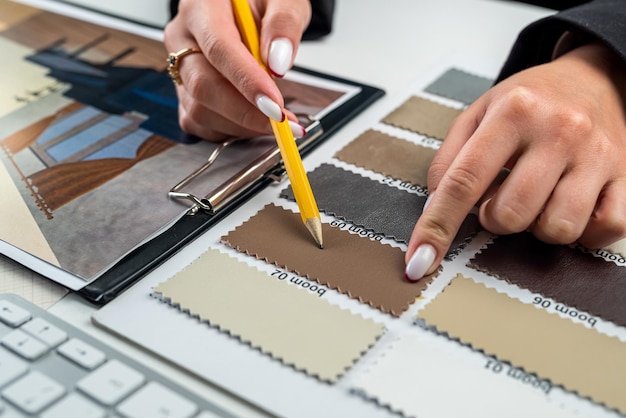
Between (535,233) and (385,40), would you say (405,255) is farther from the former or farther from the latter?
(385,40)

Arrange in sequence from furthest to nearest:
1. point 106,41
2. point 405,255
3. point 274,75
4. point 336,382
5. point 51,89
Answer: point 106,41 → point 51,89 → point 274,75 → point 405,255 → point 336,382

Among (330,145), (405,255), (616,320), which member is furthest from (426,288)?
(330,145)

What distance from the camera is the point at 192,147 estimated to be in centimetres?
71

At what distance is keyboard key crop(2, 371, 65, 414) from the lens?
43 centimetres

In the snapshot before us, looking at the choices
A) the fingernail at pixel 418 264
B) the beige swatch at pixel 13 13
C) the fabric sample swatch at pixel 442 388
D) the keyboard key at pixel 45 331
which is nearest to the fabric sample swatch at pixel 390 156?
the fingernail at pixel 418 264

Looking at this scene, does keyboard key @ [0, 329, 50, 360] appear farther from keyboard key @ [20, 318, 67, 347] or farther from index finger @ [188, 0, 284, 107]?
index finger @ [188, 0, 284, 107]

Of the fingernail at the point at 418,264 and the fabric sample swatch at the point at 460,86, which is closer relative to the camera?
the fingernail at the point at 418,264

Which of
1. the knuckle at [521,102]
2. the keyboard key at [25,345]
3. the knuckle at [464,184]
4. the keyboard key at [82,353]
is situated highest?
the knuckle at [521,102]

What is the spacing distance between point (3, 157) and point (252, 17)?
29cm

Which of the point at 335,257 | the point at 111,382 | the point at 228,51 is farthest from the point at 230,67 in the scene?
the point at 111,382

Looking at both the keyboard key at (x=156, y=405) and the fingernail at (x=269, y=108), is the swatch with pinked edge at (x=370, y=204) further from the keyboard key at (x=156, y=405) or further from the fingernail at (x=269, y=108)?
the keyboard key at (x=156, y=405)

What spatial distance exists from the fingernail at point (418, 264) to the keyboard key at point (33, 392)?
264mm

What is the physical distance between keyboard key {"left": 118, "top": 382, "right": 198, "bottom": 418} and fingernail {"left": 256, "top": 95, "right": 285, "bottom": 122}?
28 cm

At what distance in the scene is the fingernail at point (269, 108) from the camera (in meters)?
0.62
